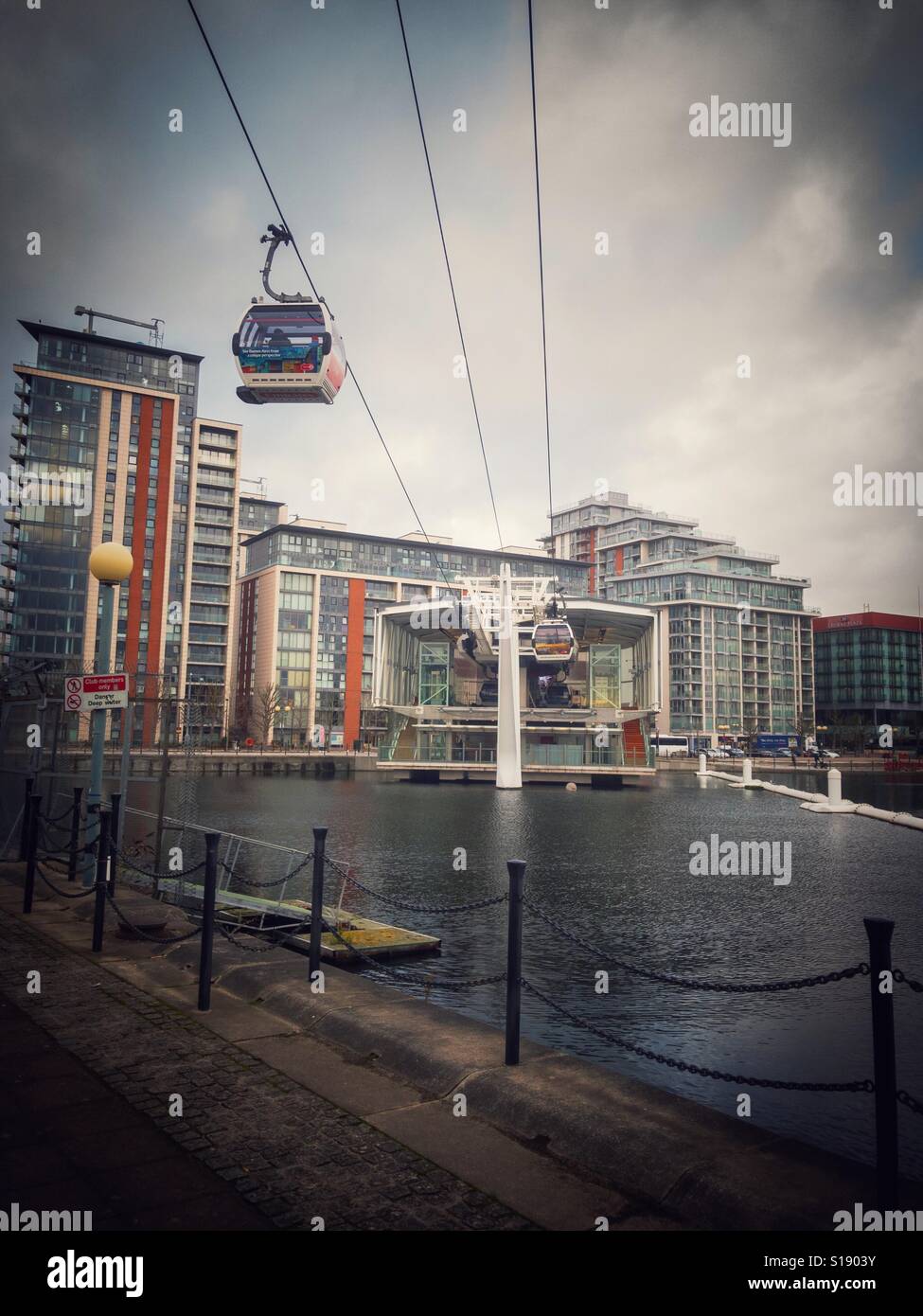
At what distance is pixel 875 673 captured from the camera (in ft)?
506

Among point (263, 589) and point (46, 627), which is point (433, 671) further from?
point (263, 589)

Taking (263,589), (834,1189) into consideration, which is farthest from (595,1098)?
(263,589)

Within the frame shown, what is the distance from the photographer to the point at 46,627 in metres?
92.9

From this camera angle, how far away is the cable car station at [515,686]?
68812 mm

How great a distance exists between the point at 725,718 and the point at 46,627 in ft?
338

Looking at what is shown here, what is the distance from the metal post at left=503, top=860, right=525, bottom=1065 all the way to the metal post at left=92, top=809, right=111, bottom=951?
561 cm

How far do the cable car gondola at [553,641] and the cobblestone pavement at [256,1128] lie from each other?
60970 mm

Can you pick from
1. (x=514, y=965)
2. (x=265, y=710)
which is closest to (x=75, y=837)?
(x=514, y=965)

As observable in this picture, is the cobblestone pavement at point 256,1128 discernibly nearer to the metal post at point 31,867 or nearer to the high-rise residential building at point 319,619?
the metal post at point 31,867

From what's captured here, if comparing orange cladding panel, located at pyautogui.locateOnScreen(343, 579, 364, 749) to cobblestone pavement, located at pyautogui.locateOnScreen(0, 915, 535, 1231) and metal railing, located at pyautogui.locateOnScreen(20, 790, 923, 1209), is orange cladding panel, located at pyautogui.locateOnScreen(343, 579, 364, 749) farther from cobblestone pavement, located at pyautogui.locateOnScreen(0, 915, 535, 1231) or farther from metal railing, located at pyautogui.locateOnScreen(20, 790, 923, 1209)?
cobblestone pavement, located at pyautogui.locateOnScreen(0, 915, 535, 1231)

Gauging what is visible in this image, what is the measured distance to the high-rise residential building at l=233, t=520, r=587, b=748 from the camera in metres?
122

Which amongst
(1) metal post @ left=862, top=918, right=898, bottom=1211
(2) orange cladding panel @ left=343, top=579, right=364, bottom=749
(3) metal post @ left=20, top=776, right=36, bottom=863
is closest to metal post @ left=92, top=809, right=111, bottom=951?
(3) metal post @ left=20, top=776, right=36, bottom=863

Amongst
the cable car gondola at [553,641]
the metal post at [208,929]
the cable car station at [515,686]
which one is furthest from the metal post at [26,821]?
the cable car gondola at [553,641]
